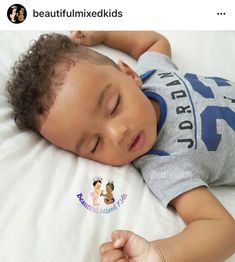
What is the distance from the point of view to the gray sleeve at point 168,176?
2.33 ft

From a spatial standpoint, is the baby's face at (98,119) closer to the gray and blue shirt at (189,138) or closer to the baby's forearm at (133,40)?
the gray and blue shirt at (189,138)

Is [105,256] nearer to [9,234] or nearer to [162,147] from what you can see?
[9,234]

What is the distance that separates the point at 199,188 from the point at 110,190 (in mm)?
150

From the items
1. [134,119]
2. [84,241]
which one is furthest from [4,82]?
[84,241]

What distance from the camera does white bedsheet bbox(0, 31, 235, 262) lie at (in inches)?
22.2

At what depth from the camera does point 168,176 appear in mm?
733

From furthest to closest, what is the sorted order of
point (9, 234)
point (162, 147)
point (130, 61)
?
1. point (130, 61)
2. point (162, 147)
3. point (9, 234)

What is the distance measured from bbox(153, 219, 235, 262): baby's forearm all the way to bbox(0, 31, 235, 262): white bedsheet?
0.03 meters

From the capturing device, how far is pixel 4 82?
831mm

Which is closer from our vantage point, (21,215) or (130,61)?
(21,215)
